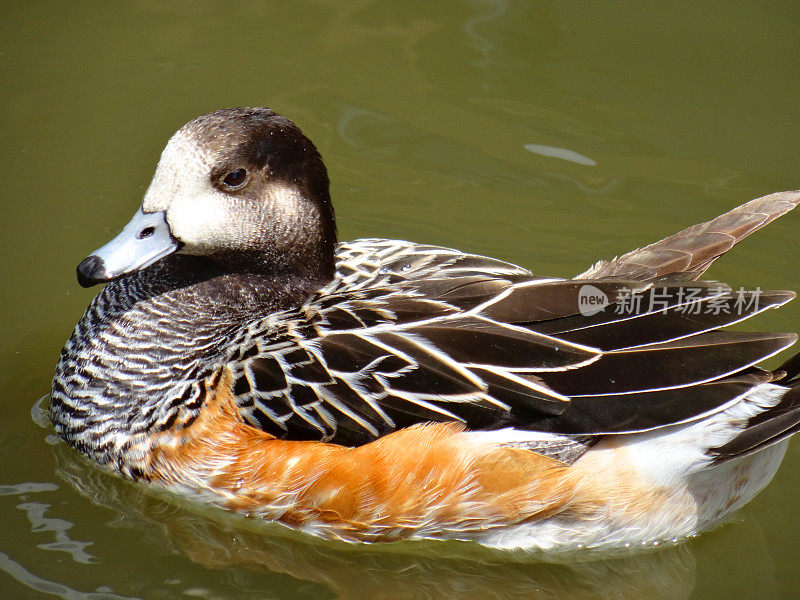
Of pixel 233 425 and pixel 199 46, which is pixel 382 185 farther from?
pixel 233 425

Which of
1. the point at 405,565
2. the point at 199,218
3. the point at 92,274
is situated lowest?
the point at 405,565

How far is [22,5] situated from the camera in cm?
782

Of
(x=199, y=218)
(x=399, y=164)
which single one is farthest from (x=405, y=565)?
(x=399, y=164)

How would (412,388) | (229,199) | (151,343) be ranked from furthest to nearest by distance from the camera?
(151,343) → (229,199) → (412,388)

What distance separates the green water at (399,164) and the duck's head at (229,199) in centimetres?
110

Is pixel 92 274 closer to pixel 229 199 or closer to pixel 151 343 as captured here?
pixel 151 343

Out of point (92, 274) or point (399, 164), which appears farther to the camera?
point (399, 164)

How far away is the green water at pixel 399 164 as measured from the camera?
425 centimetres

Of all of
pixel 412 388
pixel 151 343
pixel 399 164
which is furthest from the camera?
pixel 399 164

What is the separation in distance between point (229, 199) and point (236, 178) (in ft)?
0.30

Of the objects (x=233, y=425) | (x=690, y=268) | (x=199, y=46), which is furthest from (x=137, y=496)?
(x=199, y=46)

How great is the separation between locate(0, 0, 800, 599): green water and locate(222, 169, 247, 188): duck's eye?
138 cm

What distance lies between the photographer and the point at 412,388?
12.9ft

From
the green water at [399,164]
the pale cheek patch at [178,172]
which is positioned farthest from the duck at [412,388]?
the green water at [399,164]
